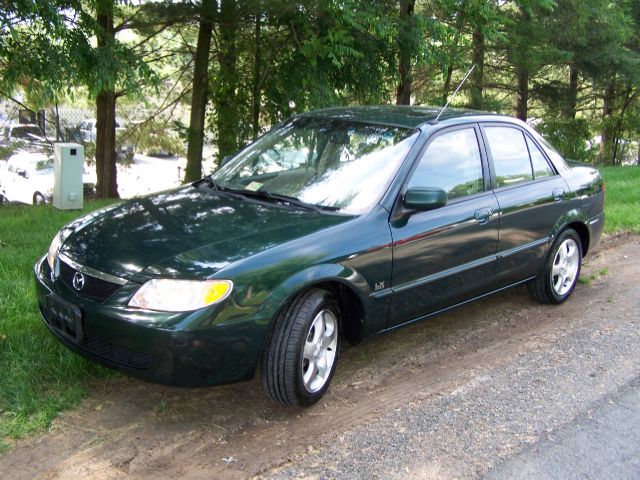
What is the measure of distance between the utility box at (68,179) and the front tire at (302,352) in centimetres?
560

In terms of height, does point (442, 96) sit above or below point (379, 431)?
above

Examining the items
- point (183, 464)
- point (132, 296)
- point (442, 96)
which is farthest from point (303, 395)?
point (442, 96)

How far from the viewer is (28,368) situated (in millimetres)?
3902

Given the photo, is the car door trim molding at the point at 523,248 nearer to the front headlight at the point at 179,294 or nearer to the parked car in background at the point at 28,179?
the front headlight at the point at 179,294

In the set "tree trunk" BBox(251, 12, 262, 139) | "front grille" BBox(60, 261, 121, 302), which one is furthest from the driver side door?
"tree trunk" BBox(251, 12, 262, 139)

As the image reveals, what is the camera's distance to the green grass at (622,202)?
862cm

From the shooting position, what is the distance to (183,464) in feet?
10.6

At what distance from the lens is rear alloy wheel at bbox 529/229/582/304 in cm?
559

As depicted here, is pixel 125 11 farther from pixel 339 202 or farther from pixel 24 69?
pixel 339 202

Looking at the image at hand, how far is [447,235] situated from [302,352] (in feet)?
4.46

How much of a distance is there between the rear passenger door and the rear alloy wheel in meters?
0.20

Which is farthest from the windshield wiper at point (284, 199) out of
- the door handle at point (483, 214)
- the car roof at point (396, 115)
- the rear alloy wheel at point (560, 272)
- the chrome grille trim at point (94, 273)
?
the rear alloy wheel at point (560, 272)

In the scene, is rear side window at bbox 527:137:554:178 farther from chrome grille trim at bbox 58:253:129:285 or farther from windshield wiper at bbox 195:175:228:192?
chrome grille trim at bbox 58:253:129:285

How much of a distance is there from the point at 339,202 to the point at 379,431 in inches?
53.9
